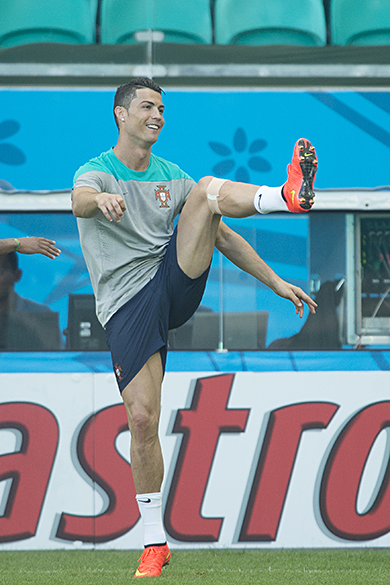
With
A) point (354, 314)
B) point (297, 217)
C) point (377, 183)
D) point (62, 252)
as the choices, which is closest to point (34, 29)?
point (62, 252)

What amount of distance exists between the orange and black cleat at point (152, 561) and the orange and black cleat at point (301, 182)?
4.42 feet

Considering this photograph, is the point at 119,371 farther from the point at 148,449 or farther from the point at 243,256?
the point at 243,256

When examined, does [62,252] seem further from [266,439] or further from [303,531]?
[303,531]

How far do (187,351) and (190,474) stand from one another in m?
0.74

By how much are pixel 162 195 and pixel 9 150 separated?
6.60ft

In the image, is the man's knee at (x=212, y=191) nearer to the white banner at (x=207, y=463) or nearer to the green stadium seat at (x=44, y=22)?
the white banner at (x=207, y=463)

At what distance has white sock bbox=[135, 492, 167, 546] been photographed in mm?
2928

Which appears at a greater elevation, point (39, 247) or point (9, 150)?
point (9, 150)

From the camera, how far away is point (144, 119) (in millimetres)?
3107

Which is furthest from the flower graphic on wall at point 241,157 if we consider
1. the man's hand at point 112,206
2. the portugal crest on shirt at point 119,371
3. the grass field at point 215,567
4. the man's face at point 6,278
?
the man's hand at point 112,206

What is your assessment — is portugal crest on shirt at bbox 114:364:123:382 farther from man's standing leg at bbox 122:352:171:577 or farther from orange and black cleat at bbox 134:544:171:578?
orange and black cleat at bbox 134:544:171:578

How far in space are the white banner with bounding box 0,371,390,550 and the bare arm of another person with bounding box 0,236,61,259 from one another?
53.1 inches

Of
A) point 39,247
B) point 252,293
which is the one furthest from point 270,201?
point 252,293

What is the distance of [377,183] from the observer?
4930mm
